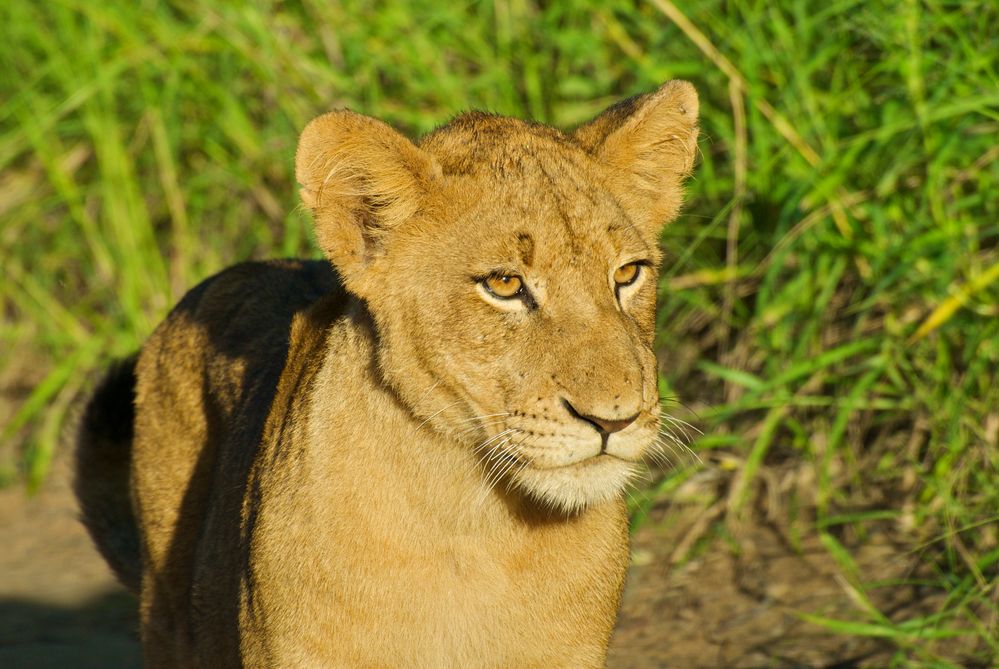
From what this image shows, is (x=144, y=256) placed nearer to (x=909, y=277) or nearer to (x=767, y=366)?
(x=767, y=366)

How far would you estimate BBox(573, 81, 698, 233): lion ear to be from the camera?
3160 millimetres

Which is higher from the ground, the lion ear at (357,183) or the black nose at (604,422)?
the lion ear at (357,183)

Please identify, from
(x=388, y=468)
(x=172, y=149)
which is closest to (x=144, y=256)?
(x=172, y=149)

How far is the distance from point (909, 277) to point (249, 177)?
295 centimetres

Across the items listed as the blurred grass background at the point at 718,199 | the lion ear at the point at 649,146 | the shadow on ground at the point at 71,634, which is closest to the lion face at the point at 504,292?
the lion ear at the point at 649,146

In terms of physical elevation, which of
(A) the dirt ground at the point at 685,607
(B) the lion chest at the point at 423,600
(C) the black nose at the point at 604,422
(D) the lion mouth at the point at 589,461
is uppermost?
(C) the black nose at the point at 604,422

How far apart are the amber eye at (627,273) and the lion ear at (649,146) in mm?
223

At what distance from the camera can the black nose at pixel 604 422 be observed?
8.53 ft

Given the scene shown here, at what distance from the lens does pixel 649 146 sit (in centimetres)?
325

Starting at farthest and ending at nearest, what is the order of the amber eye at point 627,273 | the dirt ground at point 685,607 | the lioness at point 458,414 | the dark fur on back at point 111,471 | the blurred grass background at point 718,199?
1. the blurred grass background at point 718,199
2. the dirt ground at point 685,607
3. the dark fur on back at point 111,471
4. the amber eye at point 627,273
5. the lioness at point 458,414

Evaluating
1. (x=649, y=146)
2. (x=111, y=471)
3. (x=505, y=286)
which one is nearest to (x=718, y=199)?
(x=649, y=146)

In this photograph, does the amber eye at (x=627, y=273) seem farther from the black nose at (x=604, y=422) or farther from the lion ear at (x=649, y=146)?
the black nose at (x=604, y=422)

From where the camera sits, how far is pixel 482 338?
2.78m

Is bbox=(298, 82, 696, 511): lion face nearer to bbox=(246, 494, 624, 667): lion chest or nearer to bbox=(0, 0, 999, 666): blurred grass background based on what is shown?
bbox=(246, 494, 624, 667): lion chest
